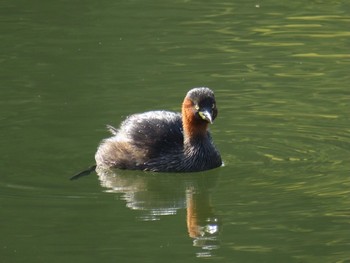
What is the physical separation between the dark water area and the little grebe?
13cm

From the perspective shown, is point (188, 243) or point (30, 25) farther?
point (30, 25)

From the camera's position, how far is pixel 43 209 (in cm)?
959

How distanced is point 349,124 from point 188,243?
141 inches

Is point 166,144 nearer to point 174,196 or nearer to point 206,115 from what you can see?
Answer: point 206,115

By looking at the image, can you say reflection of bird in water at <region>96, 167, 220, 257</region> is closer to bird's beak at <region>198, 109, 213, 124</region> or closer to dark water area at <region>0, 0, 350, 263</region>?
dark water area at <region>0, 0, 350, 263</region>

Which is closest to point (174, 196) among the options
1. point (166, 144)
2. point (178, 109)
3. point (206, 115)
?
point (206, 115)

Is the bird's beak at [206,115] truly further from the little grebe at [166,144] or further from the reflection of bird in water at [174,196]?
the reflection of bird in water at [174,196]

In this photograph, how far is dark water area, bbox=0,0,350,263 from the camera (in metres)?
8.95

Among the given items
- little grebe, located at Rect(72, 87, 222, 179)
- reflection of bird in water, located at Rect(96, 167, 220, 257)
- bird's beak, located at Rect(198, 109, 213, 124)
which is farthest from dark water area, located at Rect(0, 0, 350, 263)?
bird's beak, located at Rect(198, 109, 213, 124)

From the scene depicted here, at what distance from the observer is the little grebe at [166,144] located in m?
10.9

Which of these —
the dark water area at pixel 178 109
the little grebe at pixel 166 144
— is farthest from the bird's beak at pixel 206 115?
the dark water area at pixel 178 109

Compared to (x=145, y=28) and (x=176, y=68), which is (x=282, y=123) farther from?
(x=145, y=28)

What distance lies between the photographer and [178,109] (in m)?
12.8

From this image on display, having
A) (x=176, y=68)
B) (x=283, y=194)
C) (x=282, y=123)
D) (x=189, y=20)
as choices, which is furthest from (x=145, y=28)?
(x=283, y=194)
